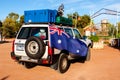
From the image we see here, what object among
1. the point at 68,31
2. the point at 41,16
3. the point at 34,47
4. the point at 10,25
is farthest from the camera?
the point at 10,25

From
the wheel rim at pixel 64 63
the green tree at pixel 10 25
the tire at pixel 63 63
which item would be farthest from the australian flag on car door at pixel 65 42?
the green tree at pixel 10 25

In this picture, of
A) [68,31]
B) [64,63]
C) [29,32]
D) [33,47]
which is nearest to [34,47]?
[33,47]

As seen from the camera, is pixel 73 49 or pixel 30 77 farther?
pixel 73 49

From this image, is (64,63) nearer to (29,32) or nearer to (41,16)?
(29,32)

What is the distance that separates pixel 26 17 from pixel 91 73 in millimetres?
3656

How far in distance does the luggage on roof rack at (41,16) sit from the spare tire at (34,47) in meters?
1.17

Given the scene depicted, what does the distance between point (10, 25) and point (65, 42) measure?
2259 inches

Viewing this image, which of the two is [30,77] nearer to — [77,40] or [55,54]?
[55,54]

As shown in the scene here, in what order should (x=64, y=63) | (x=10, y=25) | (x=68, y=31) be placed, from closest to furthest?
1. (x=64, y=63)
2. (x=68, y=31)
3. (x=10, y=25)

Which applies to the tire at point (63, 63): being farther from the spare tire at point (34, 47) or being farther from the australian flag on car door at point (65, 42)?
the spare tire at point (34, 47)

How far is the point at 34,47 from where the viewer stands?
9.10 meters

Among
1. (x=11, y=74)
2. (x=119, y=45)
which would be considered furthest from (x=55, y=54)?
(x=119, y=45)

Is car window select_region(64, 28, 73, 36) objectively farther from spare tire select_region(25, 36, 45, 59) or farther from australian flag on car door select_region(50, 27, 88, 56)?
spare tire select_region(25, 36, 45, 59)

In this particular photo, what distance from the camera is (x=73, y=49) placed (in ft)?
34.9
